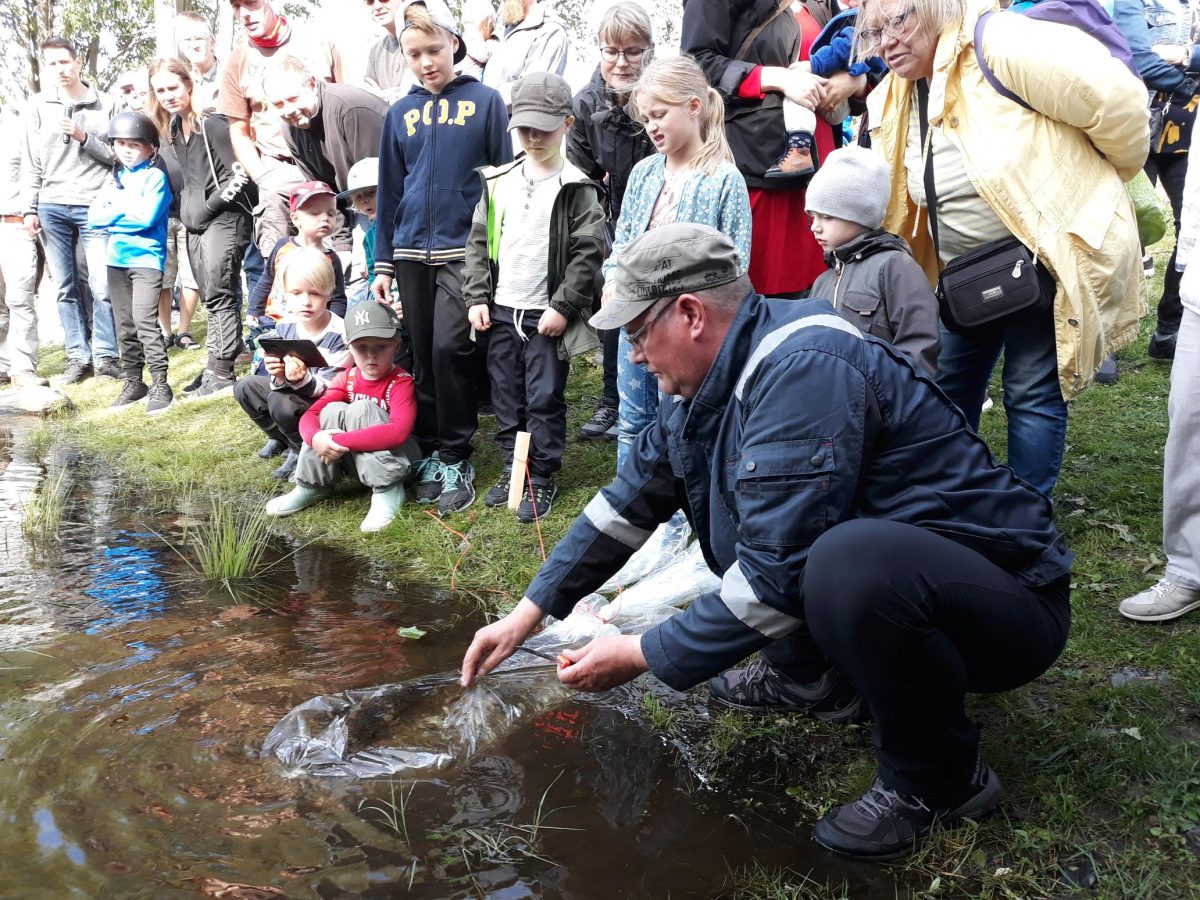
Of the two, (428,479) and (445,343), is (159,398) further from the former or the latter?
(445,343)

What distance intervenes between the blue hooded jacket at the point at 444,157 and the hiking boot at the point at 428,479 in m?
0.99

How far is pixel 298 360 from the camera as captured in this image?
16.6 ft

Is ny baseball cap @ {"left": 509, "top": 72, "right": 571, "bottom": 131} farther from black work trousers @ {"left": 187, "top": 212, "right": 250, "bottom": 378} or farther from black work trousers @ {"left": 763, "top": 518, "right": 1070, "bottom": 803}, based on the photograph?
black work trousers @ {"left": 187, "top": 212, "right": 250, "bottom": 378}

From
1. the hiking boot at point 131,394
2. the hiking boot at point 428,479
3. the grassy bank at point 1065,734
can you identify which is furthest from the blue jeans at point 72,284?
the grassy bank at point 1065,734

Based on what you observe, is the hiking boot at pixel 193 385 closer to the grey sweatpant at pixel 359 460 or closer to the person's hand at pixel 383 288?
the person's hand at pixel 383 288

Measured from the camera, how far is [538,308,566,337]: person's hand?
4.66m

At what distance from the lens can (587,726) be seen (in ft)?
9.71

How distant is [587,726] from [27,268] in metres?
8.08

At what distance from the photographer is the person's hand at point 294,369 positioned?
5039 mm

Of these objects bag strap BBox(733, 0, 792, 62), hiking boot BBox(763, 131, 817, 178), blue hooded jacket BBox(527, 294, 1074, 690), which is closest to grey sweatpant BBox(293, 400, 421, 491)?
hiking boot BBox(763, 131, 817, 178)

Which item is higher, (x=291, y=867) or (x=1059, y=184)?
(x=1059, y=184)

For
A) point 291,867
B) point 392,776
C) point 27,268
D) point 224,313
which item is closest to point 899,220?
point 392,776

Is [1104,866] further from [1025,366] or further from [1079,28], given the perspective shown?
[1079,28]

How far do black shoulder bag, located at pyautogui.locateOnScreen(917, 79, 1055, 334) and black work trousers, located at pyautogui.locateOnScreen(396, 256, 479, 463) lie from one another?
240 centimetres
